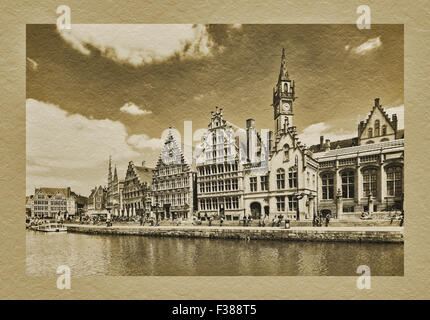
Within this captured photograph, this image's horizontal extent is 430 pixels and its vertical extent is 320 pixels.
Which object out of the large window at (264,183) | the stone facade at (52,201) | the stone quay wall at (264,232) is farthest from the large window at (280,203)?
the stone facade at (52,201)

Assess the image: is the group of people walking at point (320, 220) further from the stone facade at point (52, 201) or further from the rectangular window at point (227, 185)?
the stone facade at point (52, 201)

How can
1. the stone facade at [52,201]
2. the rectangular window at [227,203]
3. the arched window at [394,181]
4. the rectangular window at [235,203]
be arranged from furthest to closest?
the rectangular window at [235,203]
the rectangular window at [227,203]
the stone facade at [52,201]
the arched window at [394,181]

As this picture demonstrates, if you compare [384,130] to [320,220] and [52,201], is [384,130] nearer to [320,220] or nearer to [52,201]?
[320,220]

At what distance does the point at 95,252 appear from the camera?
579 centimetres

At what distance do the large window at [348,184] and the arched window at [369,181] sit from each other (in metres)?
0.23

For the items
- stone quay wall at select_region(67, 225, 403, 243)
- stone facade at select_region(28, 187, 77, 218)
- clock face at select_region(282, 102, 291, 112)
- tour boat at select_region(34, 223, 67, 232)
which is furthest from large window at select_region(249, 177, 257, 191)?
tour boat at select_region(34, 223, 67, 232)

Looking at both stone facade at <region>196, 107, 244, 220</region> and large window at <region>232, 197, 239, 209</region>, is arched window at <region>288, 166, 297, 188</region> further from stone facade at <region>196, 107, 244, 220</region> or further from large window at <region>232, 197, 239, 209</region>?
large window at <region>232, 197, 239, 209</region>

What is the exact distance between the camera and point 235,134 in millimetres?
5523

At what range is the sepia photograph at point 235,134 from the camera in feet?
15.5

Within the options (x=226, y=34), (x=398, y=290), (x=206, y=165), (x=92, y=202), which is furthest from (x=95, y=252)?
(x=398, y=290)

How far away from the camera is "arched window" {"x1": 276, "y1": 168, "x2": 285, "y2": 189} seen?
5.56 metres

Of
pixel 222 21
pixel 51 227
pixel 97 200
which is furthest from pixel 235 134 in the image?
pixel 51 227

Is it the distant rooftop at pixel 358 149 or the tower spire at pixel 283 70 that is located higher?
the tower spire at pixel 283 70

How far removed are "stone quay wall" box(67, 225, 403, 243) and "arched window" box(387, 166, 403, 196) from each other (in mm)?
699
